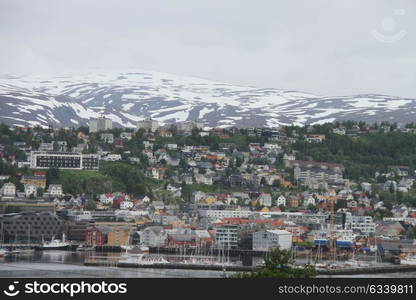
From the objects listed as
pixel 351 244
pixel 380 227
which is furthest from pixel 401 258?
pixel 380 227

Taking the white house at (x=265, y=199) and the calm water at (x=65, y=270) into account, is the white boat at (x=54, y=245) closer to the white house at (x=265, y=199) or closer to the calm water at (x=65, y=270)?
the calm water at (x=65, y=270)

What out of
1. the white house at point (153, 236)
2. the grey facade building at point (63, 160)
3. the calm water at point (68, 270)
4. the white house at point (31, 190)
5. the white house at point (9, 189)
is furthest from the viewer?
the grey facade building at point (63, 160)

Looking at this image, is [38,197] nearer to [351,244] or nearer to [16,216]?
[16,216]

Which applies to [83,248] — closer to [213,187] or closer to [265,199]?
[265,199]

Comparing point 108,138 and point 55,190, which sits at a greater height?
point 108,138

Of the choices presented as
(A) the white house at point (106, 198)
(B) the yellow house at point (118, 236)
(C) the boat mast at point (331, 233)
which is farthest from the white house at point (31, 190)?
(C) the boat mast at point (331, 233)

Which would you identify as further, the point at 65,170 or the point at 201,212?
the point at 65,170

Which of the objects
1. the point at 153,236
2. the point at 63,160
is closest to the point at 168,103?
→ the point at 63,160
